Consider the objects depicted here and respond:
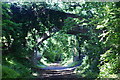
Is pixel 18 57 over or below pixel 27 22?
below

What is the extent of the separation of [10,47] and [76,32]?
1894mm

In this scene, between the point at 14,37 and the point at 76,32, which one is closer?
the point at 14,37

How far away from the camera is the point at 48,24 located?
13.0 feet

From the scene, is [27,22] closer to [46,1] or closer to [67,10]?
[46,1]

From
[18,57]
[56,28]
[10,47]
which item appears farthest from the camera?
[56,28]

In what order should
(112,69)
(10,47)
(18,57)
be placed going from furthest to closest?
(18,57)
(10,47)
(112,69)

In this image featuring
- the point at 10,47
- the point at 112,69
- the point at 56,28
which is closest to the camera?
the point at 112,69

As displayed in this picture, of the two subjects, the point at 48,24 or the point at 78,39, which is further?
the point at 78,39

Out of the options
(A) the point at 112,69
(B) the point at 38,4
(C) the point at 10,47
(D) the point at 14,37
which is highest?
(B) the point at 38,4

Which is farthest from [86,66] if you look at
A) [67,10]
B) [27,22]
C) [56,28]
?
[27,22]

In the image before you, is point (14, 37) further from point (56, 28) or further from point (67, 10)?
point (67, 10)

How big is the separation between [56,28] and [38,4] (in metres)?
0.83

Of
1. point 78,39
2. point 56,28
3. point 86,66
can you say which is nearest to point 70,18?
point 56,28

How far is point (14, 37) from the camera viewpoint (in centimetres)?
355
